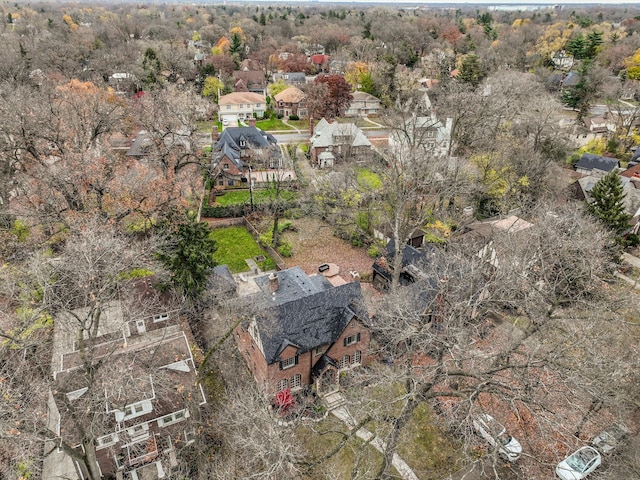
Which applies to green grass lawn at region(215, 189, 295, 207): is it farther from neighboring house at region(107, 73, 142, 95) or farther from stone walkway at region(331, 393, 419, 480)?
neighboring house at region(107, 73, 142, 95)

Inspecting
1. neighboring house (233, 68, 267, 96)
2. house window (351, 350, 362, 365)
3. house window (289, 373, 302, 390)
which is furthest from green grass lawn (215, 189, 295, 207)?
neighboring house (233, 68, 267, 96)

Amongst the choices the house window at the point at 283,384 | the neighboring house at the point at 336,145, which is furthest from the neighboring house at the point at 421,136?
the house window at the point at 283,384

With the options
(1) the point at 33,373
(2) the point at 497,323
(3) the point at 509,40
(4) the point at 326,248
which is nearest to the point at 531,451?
(2) the point at 497,323

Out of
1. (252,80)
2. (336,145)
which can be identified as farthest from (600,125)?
(252,80)

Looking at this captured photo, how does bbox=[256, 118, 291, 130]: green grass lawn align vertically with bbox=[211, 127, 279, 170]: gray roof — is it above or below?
below

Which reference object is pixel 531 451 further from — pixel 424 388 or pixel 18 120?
pixel 18 120

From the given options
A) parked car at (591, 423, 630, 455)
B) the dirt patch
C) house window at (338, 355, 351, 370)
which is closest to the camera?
parked car at (591, 423, 630, 455)

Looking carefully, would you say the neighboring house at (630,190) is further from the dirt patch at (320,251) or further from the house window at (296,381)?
the house window at (296,381)
